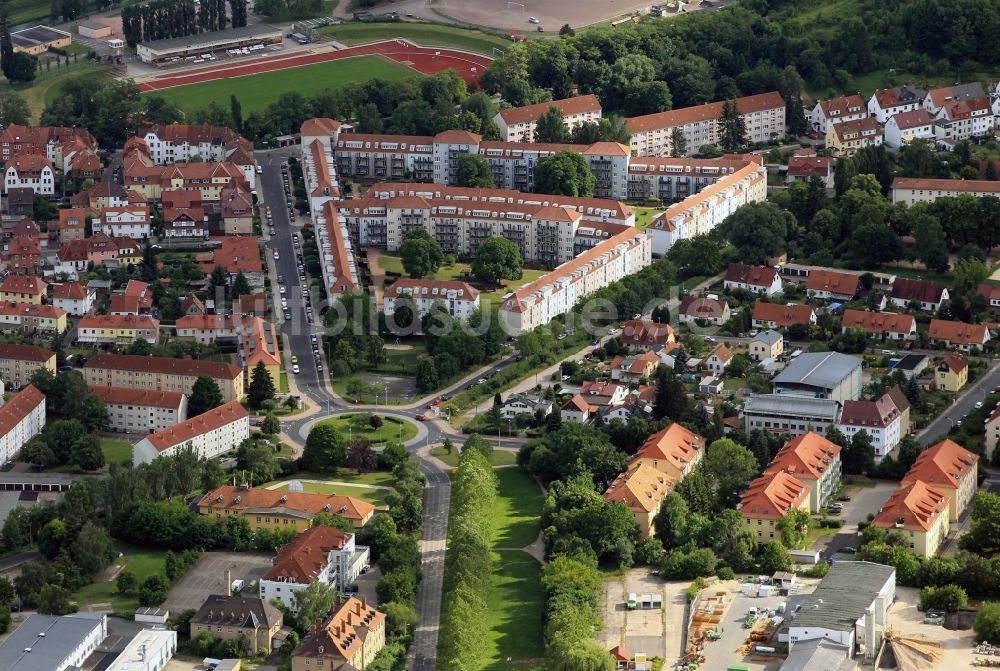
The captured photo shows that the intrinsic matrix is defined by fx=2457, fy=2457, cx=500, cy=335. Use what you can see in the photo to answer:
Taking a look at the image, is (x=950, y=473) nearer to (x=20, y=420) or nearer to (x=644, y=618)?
(x=644, y=618)

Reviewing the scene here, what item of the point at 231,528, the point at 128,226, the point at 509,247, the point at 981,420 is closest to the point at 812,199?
the point at 509,247

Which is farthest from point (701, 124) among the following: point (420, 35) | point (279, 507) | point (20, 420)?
point (279, 507)

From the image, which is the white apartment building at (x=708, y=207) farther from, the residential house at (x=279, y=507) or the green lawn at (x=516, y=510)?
the residential house at (x=279, y=507)

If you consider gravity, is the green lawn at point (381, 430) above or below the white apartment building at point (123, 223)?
below

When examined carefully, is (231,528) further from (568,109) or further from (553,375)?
(568,109)

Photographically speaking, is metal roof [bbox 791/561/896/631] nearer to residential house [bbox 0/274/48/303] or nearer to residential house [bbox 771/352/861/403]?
residential house [bbox 771/352/861/403]

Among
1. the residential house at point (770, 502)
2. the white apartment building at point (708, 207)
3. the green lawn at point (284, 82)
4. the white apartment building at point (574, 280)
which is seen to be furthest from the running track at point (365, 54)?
the residential house at point (770, 502)
